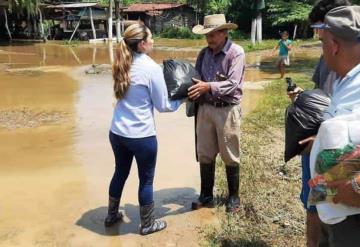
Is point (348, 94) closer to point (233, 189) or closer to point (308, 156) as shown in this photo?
point (308, 156)

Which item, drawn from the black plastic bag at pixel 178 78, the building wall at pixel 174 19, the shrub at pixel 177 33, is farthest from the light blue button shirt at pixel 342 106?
the building wall at pixel 174 19

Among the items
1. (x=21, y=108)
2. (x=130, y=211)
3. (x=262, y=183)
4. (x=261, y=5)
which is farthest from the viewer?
Result: (x=261, y=5)

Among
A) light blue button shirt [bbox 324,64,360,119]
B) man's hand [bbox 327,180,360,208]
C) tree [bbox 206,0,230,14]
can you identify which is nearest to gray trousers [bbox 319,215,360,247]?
man's hand [bbox 327,180,360,208]

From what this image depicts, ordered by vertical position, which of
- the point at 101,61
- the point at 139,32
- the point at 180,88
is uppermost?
the point at 139,32

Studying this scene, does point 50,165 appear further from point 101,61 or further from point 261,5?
point 261,5

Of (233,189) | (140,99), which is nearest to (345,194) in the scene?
(140,99)

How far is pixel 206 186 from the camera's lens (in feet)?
14.5

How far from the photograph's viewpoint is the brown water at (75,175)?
4.00 meters

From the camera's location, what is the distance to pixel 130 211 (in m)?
4.45

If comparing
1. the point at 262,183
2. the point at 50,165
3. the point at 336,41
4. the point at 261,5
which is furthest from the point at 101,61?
the point at 336,41

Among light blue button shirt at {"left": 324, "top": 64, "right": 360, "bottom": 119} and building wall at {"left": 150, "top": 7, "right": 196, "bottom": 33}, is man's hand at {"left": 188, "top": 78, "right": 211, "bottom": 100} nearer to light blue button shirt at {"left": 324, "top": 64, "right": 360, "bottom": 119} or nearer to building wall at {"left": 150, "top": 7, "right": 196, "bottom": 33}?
light blue button shirt at {"left": 324, "top": 64, "right": 360, "bottom": 119}

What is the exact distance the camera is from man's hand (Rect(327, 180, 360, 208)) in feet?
5.85

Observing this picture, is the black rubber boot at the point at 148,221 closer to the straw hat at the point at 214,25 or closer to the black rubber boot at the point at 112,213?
the black rubber boot at the point at 112,213

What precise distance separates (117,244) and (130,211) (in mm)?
638
